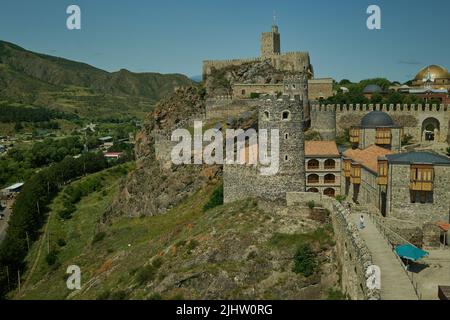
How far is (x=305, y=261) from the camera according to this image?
82.5 feet

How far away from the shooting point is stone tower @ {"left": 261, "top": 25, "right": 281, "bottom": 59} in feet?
227

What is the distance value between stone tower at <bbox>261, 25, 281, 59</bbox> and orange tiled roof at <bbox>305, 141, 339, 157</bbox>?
101 feet

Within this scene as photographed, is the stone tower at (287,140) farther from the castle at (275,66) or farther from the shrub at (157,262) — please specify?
the castle at (275,66)

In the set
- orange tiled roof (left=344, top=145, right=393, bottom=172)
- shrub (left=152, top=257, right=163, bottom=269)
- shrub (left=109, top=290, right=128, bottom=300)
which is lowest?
shrub (left=109, top=290, right=128, bottom=300)

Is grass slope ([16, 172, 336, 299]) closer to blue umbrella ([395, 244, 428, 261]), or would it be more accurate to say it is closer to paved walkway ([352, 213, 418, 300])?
paved walkway ([352, 213, 418, 300])

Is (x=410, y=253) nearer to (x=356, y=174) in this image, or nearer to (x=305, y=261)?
(x=305, y=261)

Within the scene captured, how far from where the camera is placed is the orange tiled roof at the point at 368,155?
36.0m

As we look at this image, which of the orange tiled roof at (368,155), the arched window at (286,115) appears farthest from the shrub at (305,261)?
the orange tiled roof at (368,155)

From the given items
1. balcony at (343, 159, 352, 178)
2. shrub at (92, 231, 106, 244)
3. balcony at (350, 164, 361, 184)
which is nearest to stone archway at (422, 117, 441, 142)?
balcony at (343, 159, 352, 178)

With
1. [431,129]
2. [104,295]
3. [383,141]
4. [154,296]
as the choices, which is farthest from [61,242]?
[431,129]

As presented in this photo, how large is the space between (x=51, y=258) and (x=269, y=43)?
4249cm

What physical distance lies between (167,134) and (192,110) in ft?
31.2

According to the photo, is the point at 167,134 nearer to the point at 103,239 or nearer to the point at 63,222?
the point at 103,239
